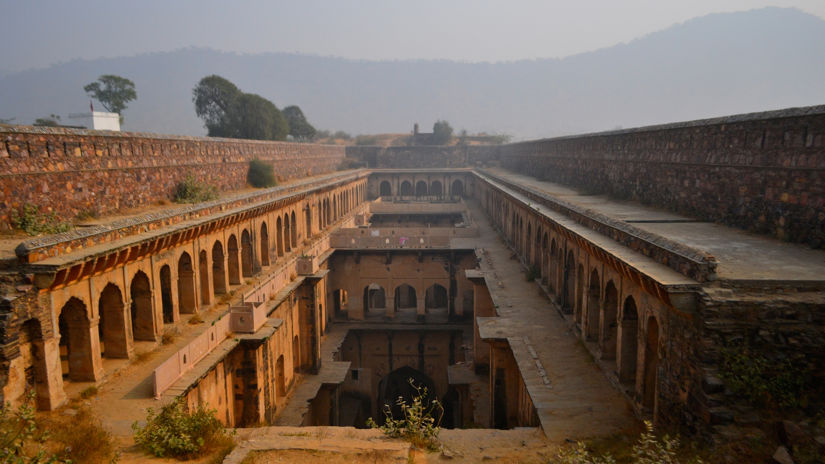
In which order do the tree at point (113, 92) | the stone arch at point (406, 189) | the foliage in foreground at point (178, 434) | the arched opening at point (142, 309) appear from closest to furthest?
the foliage in foreground at point (178, 434)
the arched opening at point (142, 309)
the tree at point (113, 92)
the stone arch at point (406, 189)

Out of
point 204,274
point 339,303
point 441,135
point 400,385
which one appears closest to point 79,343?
point 204,274

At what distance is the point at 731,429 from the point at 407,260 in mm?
23492

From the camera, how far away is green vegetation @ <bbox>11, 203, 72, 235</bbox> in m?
13.0

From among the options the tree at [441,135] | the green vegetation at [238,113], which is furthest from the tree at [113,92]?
the tree at [441,135]

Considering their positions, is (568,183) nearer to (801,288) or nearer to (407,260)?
(407,260)

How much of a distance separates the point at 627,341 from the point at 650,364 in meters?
1.24

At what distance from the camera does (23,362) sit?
10266mm

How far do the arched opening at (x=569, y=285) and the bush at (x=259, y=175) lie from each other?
17841 millimetres

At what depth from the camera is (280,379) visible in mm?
20328

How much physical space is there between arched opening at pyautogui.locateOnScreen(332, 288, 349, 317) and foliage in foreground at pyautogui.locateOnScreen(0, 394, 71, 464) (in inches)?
828

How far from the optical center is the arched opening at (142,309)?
46.6 ft

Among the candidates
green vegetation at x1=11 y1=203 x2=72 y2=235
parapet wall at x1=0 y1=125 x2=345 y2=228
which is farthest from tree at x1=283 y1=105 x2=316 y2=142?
green vegetation at x1=11 y1=203 x2=72 y2=235

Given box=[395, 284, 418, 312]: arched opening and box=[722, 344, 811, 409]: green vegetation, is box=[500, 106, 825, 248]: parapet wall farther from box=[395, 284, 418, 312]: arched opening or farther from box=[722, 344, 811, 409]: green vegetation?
box=[395, 284, 418, 312]: arched opening

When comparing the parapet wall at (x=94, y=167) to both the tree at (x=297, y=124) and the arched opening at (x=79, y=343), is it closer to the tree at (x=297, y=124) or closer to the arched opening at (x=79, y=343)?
the arched opening at (x=79, y=343)
